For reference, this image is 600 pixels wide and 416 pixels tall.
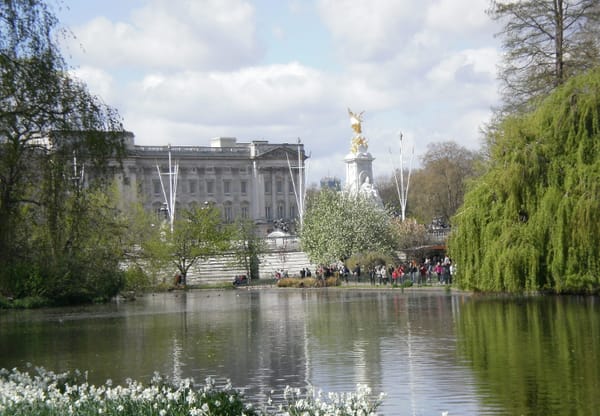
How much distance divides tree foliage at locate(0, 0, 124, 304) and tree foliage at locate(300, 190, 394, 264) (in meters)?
59.7

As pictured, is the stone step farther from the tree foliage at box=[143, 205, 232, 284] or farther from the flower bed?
the flower bed

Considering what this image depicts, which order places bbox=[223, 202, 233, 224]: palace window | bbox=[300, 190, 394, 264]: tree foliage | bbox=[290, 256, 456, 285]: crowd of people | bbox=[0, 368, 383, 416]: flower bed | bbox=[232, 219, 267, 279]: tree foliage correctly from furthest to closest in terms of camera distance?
bbox=[223, 202, 233, 224]: palace window → bbox=[232, 219, 267, 279]: tree foliage → bbox=[300, 190, 394, 264]: tree foliage → bbox=[290, 256, 456, 285]: crowd of people → bbox=[0, 368, 383, 416]: flower bed

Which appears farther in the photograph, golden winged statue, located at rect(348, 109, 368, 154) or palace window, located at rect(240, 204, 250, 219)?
palace window, located at rect(240, 204, 250, 219)

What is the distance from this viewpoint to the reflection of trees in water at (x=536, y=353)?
17641 millimetres

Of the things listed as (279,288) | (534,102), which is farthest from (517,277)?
(279,288)

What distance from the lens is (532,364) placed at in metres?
22.0

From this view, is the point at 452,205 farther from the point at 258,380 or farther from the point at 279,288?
the point at 258,380

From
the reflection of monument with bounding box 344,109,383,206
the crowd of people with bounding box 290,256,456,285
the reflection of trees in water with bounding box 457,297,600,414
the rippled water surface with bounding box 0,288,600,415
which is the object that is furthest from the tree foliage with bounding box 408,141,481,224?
the reflection of trees in water with bounding box 457,297,600,414

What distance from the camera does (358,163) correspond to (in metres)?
95.6

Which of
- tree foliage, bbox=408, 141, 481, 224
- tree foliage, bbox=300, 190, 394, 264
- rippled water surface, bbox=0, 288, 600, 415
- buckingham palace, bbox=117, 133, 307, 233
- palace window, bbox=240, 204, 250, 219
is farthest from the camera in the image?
palace window, bbox=240, 204, 250, 219

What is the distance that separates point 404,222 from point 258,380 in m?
71.1

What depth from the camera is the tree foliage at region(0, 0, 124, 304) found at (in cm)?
2020

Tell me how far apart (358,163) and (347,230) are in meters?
14.3

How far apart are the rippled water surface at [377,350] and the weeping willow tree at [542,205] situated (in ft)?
3.78
